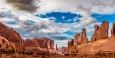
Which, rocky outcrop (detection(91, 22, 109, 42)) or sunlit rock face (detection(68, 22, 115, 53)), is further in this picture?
rocky outcrop (detection(91, 22, 109, 42))

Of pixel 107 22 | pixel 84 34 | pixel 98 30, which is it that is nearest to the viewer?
pixel 107 22

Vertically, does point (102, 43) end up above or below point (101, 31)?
below

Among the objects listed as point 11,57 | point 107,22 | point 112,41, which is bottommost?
point 11,57

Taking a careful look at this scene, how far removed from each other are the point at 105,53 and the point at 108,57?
4409mm

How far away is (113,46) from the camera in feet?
212

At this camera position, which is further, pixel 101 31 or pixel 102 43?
pixel 101 31

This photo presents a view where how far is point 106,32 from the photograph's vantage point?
299 ft

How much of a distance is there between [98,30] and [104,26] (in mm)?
7381

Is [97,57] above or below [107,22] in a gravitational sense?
below

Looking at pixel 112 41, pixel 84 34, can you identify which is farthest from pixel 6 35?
pixel 112 41

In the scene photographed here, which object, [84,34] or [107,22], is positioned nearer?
[107,22]

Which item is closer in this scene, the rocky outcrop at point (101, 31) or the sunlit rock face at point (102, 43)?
the sunlit rock face at point (102, 43)

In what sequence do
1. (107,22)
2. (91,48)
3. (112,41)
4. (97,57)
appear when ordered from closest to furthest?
(97,57) → (112,41) → (91,48) → (107,22)

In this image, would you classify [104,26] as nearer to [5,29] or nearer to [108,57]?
[108,57]
